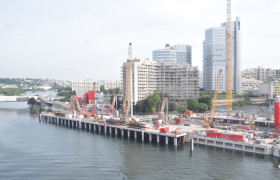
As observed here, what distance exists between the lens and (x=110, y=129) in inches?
2279

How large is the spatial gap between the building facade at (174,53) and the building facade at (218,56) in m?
21.8

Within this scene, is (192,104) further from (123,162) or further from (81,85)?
(81,85)

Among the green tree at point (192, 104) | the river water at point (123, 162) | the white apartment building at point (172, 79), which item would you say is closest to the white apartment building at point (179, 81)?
the white apartment building at point (172, 79)

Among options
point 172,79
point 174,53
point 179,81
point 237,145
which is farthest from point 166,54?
point 237,145

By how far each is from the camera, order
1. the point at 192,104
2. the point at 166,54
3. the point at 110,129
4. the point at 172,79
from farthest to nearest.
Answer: the point at 166,54, the point at 172,79, the point at 192,104, the point at 110,129

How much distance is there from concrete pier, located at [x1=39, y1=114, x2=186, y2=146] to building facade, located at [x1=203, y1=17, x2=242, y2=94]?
276 feet

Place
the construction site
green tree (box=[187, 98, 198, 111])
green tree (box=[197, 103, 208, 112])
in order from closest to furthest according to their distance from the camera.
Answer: the construction site → green tree (box=[187, 98, 198, 111]) → green tree (box=[197, 103, 208, 112])

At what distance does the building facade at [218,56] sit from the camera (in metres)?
134

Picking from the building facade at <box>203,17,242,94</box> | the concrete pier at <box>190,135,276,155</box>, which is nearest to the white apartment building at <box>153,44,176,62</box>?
the building facade at <box>203,17,242,94</box>

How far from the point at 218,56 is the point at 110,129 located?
92.9 metres

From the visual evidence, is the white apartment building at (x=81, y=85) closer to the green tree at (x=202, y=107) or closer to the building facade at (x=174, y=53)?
the building facade at (x=174, y=53)

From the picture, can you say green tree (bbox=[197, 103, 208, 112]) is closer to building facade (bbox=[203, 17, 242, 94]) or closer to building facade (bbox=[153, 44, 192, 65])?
building facade (bbox=[203, 17, 242, 94])

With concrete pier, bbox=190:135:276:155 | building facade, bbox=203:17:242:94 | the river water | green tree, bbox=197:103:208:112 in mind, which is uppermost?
building facade, bbox=203:17:242:94

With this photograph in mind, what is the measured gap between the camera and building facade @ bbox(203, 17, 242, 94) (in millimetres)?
133500
